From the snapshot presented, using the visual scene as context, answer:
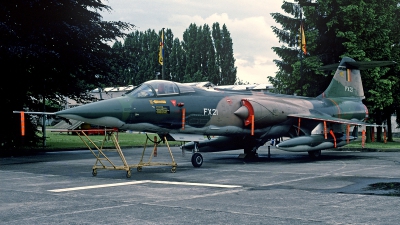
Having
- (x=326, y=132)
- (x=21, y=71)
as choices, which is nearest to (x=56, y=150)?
(x=21, y=71)

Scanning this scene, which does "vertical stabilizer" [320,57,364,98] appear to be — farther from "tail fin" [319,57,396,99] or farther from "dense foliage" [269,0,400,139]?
"dense foliage" [269,0,400,139]

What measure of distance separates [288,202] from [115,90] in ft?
205

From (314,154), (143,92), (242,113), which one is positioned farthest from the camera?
(314,154)

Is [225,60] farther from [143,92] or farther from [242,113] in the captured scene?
[143,92]

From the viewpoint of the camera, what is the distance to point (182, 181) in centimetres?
1272

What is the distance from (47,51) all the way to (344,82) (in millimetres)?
14247

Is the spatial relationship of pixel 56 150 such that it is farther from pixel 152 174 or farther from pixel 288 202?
pixel 288 202

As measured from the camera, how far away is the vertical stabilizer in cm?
2436

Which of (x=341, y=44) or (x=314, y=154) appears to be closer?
(x=314, y=154)

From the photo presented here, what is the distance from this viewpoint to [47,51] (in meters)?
23.3

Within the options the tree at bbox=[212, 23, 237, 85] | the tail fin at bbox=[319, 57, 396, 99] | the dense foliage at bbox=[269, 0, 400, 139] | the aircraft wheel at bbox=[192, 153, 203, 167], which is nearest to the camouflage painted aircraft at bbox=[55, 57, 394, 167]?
the aircraft wheel at bbox=[192, 153, 203, 167]

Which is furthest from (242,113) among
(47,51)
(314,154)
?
(47,51)

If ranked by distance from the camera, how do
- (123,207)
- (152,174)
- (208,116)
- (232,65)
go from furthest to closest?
1. (232,65)
2. (208,116)
3. (152,174)
4. (123,207)

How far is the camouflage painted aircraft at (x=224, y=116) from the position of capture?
15450 millimetres
